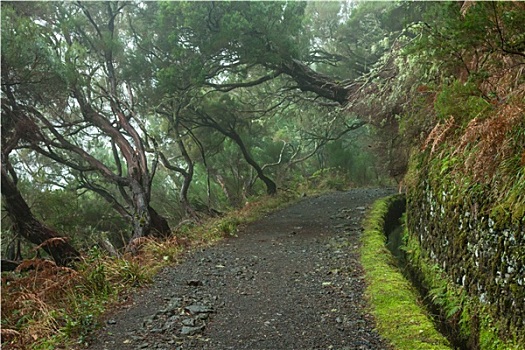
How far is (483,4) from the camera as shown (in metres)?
3.77

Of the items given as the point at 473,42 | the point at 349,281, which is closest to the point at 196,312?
the point at 349,281

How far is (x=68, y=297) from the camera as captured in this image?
5336 mm

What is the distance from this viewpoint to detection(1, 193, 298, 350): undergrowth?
4.53m

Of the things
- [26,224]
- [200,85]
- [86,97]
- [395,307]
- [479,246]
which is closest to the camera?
[479,246]

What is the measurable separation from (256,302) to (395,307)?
1555mm

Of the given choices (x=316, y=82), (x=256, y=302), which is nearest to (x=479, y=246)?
(x=256, y=302)

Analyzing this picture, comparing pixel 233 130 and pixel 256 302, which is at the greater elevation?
pixel 233 130

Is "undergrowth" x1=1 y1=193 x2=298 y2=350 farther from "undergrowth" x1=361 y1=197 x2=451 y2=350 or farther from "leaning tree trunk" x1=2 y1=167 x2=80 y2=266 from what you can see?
"undergrowth" x1=361 y1=197 x2=451 y2=350

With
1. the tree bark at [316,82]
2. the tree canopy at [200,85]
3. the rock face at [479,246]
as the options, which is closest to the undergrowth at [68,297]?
the tree canopy at [200,85]

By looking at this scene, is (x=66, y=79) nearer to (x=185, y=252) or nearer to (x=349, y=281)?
(x=185, y=252)

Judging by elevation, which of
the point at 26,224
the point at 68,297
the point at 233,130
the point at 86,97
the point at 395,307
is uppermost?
the point at 86,97

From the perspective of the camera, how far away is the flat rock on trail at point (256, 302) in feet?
13.8

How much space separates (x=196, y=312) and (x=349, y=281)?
1991 mm

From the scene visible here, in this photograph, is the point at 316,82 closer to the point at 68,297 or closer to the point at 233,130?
the point at 233,130
